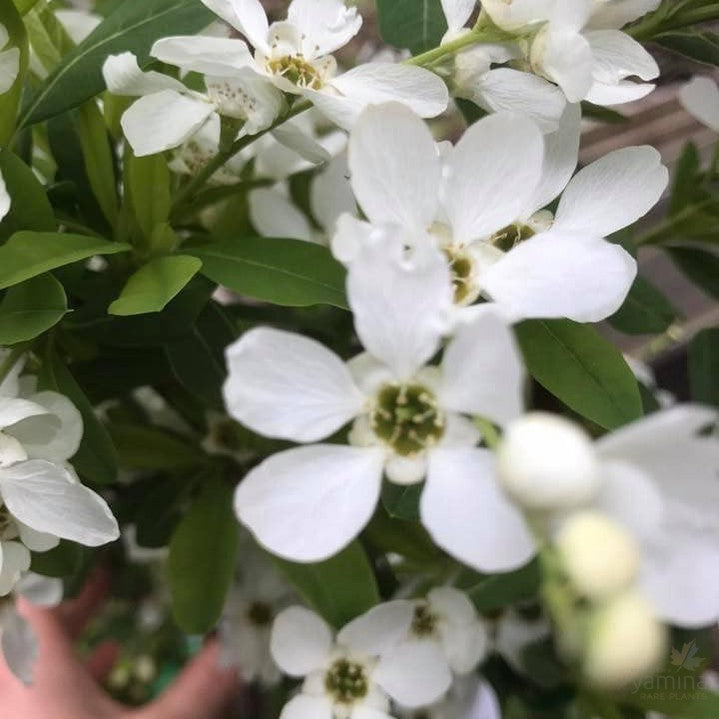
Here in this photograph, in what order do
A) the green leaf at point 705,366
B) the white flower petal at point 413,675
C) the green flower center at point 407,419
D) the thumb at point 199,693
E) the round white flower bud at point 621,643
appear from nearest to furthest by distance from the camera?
the round white flower bud at point 621,643, the green flower center at point 407,419, the white flower petal at point 413,675, the green leaf at point 705,366, the thumb at point 199,693

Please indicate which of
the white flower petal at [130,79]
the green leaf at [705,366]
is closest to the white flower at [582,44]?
the white flower petal at [130,79]

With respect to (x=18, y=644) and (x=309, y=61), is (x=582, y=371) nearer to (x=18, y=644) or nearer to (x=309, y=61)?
(x=309, y=61)

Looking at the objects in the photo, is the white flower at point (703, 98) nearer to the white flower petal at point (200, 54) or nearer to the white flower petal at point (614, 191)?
the white flower petal at point (614, 191)

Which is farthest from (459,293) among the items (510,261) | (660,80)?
(660,80)

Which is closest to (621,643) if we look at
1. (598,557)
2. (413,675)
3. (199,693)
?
(598,557)

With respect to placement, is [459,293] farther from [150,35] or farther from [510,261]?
[150,35]
